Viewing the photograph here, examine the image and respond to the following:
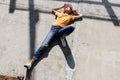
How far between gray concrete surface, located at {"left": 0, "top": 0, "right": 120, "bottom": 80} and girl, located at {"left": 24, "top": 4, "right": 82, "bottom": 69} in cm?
16

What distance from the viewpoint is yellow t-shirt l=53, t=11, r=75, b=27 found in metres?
7.09

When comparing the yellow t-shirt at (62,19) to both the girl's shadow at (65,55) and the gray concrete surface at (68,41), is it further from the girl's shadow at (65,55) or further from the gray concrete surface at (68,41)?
the girl's shadow at (65,55)

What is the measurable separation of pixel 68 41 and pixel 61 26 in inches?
15.9

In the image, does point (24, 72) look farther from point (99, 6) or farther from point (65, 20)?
point (99, 6)

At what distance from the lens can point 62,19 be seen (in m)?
7.17

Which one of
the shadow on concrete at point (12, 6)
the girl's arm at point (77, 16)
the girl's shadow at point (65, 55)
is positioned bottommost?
the girl's shadow at point (65, 55)

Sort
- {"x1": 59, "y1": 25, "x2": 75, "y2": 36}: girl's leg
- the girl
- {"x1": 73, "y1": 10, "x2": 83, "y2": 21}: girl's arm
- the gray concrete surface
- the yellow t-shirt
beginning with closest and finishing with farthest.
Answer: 1. the gray concrete surface
2. the girl
3. {"x1": 59, "y1": 25, "x2": 75, "y2": 36}: girl's leg
4. the yellow t-shirt
5. {"x1": 73, "y1": 10, "x2": 83, "y2": 21}: girl's arm

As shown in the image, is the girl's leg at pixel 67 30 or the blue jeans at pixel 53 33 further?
the girl's leg at pixel 67 30

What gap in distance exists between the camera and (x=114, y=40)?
7012 mm

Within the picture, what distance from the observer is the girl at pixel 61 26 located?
6617mm

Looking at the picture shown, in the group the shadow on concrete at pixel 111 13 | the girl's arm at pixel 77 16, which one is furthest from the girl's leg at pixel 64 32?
the shadow on concrete at pixel 111 13

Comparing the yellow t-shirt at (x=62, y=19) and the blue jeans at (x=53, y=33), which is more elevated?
the yellow t-shirt at (x=62, y=19)

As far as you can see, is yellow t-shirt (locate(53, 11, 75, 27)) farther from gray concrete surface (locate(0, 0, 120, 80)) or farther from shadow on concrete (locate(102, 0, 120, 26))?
shadow on concrete (locate(102, 0, 120, 26))

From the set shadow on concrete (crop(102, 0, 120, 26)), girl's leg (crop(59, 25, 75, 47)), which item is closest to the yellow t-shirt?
girl's leg (crop(59, 25, 75, 47))
